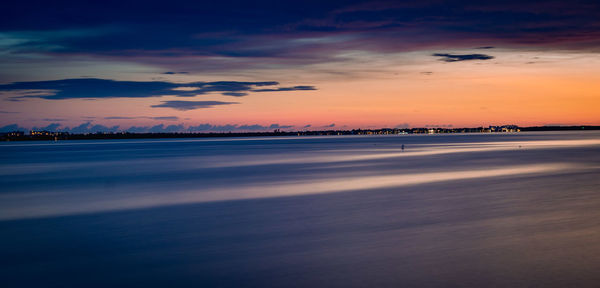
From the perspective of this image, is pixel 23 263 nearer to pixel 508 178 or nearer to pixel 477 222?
pixel 477 222

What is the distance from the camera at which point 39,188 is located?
20.7 m

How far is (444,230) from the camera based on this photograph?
9.73 m

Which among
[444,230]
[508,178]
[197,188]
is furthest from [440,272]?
[508,178]

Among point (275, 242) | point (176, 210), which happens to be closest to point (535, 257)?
point (275, 242)

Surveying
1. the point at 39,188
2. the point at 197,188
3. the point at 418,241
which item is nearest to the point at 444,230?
the point at 418,241

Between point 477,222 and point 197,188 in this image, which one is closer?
point 477,222

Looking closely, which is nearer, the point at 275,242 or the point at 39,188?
the point at 275,242

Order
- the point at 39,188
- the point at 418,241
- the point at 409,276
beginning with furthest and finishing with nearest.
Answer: the point at 39,188 < the point at 418,241 < the point at 409,276

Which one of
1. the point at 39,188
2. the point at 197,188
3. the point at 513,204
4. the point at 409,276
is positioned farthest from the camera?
the point at 39,188

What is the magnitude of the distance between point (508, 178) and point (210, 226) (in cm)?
1434

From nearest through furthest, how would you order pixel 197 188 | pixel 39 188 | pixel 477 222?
pixel 477 222 → pixel 197 188 → pixel 39 188

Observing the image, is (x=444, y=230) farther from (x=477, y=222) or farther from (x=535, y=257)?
(x=535, y=257)

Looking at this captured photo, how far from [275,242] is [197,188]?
35.6 ft

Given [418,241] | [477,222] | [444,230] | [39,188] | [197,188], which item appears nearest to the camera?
[418,241]
